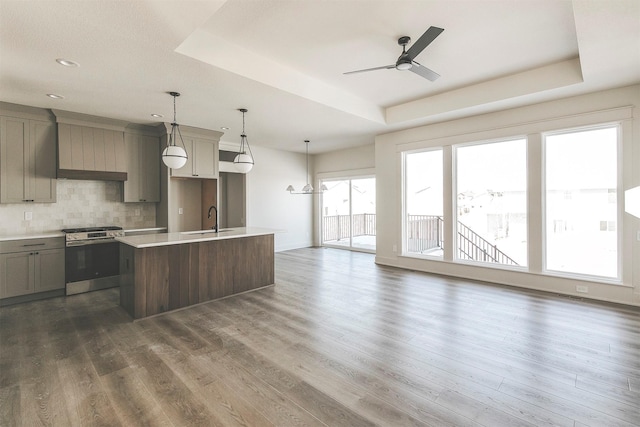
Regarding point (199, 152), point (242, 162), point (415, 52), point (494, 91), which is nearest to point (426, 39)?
point (415, 52)

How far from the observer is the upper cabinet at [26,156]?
4.21 metres

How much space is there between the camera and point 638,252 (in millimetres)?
3846

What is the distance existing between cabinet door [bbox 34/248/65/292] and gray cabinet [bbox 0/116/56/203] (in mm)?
856

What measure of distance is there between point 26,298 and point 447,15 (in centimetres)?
645

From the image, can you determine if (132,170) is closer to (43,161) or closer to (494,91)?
(43,161)

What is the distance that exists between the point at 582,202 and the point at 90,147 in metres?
7.80

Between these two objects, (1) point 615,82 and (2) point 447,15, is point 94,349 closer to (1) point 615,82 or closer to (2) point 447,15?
(2) point 447,15

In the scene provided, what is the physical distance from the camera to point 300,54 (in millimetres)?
3533

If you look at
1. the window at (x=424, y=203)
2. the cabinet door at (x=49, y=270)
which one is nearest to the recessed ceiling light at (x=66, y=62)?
the cabinet door at (x=49, y=270)

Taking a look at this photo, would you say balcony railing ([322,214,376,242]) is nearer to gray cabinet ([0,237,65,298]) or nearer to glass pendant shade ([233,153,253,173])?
glass pendant shade ([233,153,253,173])

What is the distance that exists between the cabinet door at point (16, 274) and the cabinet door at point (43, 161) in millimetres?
911

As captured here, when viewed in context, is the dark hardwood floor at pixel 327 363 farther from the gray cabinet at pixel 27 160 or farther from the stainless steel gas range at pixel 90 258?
the gray cabinet at pixel 27 160

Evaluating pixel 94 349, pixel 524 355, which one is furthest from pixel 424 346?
pixel 94 349

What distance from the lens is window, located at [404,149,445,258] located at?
230 inches
